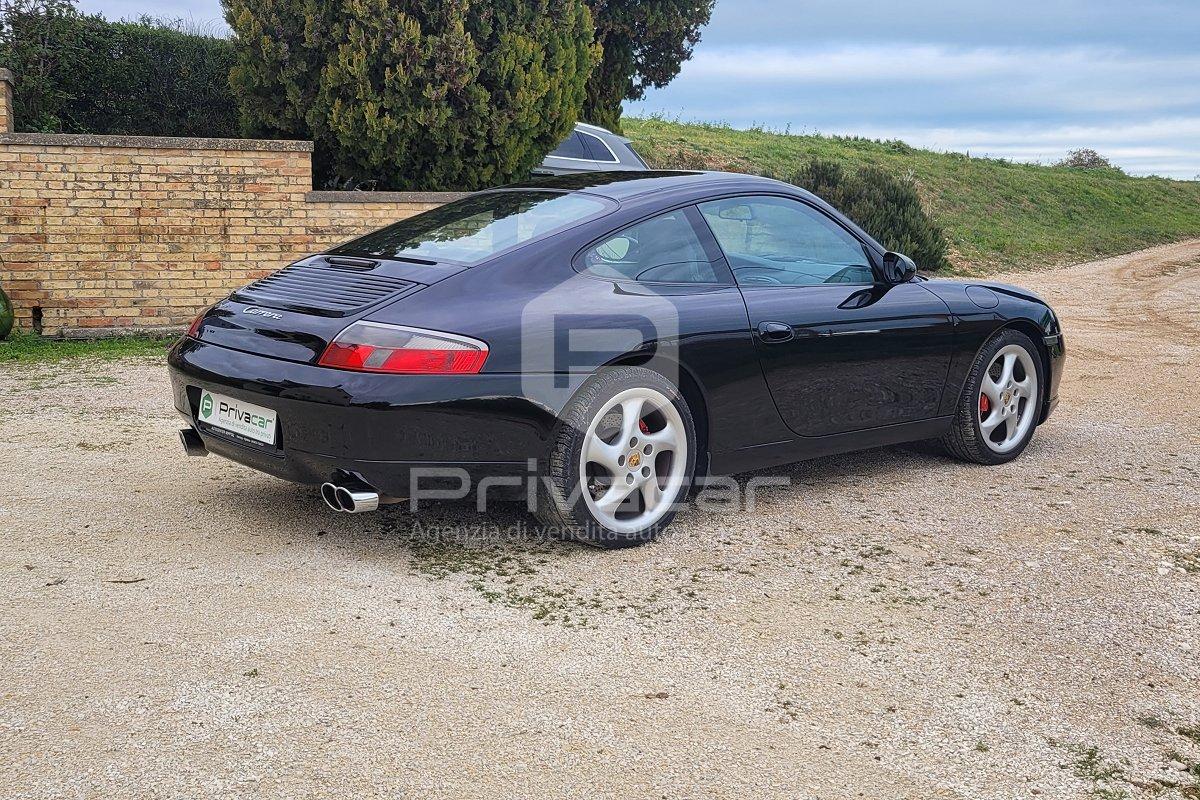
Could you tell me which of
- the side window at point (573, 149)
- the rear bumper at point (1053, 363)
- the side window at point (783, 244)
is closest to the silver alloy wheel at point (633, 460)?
the side window at point (783, 244)

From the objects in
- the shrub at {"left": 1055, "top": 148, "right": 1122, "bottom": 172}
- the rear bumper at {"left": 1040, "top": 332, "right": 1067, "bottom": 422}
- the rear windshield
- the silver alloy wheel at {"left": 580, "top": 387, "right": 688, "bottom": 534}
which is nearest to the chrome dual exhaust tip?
the silver alloy wheel at {"left": 580, "top": 387, "right": 688, "bottom": 534}

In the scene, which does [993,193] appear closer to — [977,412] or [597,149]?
[597,149]

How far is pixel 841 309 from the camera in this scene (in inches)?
197

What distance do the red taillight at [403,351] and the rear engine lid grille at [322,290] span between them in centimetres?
18

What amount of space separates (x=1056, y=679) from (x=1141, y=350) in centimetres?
819

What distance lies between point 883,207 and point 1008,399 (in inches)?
454

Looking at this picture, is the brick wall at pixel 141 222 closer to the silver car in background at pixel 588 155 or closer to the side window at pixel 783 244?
the silver car in background at pixel 588 155

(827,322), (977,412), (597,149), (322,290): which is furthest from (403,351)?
(597,149)

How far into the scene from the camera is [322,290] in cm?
434

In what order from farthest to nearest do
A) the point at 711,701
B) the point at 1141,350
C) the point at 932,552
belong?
the point at 1141,350 < the point at 932,552 < the point at 711,701

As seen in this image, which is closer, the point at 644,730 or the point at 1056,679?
the point at 644,730

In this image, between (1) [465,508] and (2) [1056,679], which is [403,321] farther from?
(2) [1056,679]

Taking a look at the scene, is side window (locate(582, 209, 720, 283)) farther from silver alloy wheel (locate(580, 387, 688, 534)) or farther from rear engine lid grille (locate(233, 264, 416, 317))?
rear engine lid grille (locate(233, 264, 416, 317))

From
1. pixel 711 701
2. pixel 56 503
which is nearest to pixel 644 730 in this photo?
pixel 711 701
